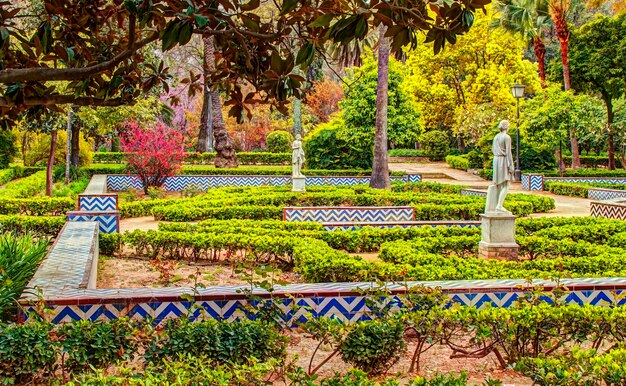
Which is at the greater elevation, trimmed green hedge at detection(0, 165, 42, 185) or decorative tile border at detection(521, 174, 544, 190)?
trimmed green hedge at detection(0, 165, 42, 185)

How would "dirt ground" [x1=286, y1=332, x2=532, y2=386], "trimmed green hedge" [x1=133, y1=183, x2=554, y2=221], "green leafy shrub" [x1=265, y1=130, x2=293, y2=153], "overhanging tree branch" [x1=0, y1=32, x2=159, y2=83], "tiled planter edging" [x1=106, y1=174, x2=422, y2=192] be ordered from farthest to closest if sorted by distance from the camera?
"green leafy shrub" [x1=265, y1=130, x2=293, y2=153], "tiled planter edging" [x1=106, y1=174, x2=422, y2=192], "trimmed green hedge" [x1=133, y1=183, x2=554, y2=221], "dirt ground" [x1=286, y1=332, x2=532, y2=386], "overhanging tree branch" [x1=0, y1=32, x2=159, y2=83]

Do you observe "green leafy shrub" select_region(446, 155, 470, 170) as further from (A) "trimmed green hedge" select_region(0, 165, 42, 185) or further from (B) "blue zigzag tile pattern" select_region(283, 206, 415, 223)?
(B) "blue zigzag tile pattern" select_region(283, 206, 415, 223)

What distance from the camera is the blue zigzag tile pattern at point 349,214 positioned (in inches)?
554

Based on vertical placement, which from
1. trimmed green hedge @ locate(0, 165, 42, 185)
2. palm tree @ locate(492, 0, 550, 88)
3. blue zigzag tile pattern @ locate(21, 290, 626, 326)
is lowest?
blue zigzag tile pattern @ locate(21, 290, 626, 326)

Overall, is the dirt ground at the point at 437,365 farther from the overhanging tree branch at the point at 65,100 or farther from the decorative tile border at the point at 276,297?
the overhanging tree branch at the point at 65,100

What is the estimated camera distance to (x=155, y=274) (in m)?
9.16

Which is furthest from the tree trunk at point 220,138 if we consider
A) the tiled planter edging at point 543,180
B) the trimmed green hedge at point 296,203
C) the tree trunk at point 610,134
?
Answer: the tree trunk at point 610,134

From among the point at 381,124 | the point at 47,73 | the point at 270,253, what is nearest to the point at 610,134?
the point at 381,124

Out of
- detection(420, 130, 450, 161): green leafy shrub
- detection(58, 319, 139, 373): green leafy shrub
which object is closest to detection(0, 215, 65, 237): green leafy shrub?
detection(58, 319, 139, 373): green leafy shrub

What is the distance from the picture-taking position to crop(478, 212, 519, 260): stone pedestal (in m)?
9.66

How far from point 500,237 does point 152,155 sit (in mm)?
15635

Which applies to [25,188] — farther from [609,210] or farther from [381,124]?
[609,210]

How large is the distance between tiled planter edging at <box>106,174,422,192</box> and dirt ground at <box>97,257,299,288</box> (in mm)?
14710

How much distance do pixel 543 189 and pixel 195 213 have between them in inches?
640
